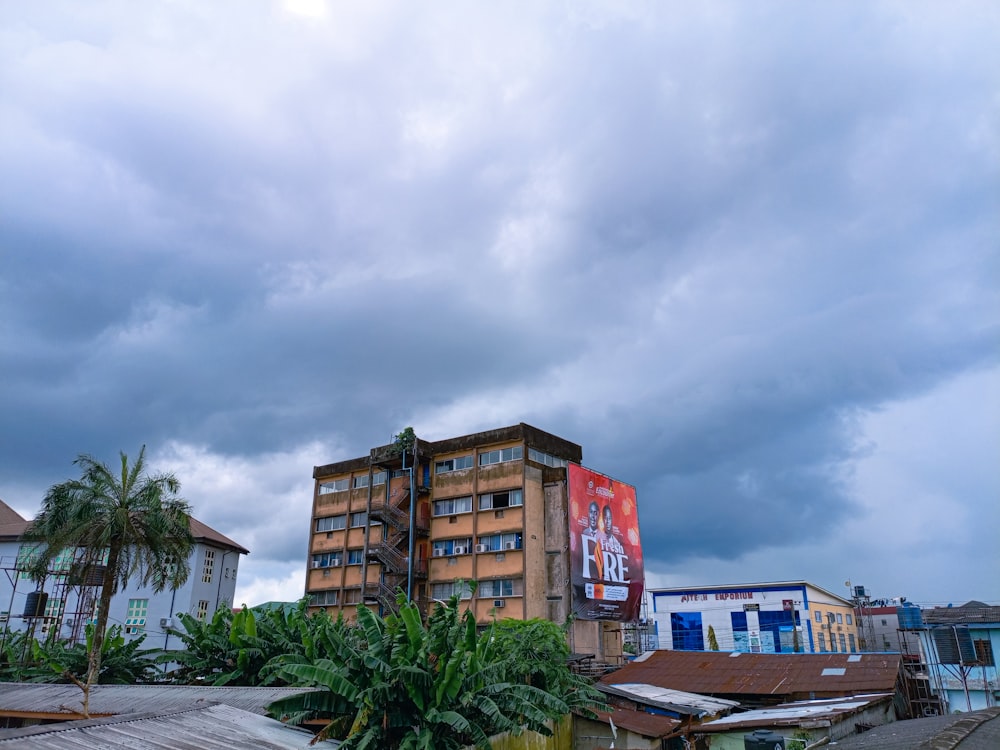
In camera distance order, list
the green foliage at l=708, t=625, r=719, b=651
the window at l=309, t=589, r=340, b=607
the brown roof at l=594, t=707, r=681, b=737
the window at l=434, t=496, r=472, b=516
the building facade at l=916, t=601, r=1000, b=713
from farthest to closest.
→ the green foliage at l=708, t=625, r=719, b=651
the window at l=309, t=589, r=340, b=607
the window at l=434, t=496, r=472, b=516
the building facade at l=916, t=601, r=1000, b=713
the brown roof at l=594, t=707, r=681, b=737

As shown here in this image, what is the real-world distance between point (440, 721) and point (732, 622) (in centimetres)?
5373

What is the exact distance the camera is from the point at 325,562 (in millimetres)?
60469

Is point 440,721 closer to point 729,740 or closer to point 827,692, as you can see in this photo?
point 729,740

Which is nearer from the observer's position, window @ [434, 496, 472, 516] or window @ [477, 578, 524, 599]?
window @ [477, 578, 524, 599]

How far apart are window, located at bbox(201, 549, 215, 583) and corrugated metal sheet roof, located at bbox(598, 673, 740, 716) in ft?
122

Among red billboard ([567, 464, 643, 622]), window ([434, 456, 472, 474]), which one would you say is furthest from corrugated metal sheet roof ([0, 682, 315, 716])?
window ([434, 456, 472, 474])

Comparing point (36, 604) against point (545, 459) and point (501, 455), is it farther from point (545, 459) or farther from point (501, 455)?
point (545, 459)

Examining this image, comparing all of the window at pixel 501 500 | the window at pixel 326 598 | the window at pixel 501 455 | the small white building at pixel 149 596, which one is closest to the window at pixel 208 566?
the small white building at pixel 149 596

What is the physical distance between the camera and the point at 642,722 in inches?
1072

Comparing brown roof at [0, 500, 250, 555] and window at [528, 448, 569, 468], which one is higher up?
window at [528, 448, 569, 468]

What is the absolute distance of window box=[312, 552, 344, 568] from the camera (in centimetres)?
5944

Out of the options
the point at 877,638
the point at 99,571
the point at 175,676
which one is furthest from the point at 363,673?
the point at 877,638

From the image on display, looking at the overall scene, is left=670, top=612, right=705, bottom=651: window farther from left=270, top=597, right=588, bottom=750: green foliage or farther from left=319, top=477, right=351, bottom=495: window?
left=270, top=597, right=588, bottom=750: green foliage

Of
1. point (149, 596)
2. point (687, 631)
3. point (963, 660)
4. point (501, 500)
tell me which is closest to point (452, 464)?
point (501, 500)
